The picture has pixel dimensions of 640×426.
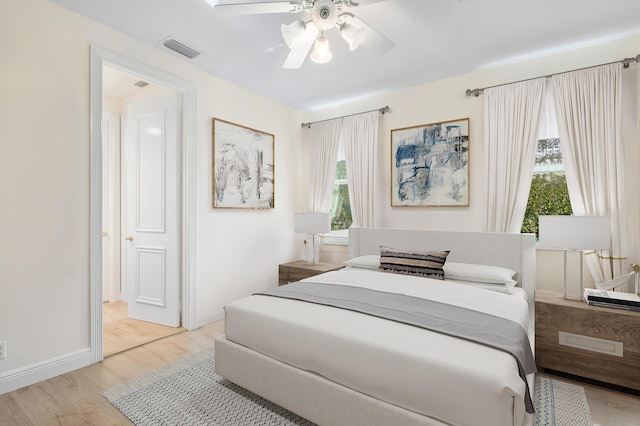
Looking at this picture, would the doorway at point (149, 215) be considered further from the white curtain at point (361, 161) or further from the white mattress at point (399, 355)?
the white curtain at point (361, 161)

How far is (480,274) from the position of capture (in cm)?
270

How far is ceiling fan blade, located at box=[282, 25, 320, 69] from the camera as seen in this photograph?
2096mm

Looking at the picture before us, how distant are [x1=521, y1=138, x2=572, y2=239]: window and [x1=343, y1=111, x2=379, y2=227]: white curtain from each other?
5.49 feet

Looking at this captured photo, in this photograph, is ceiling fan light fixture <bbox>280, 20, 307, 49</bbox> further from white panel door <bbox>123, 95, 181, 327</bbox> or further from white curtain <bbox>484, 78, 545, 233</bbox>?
white curtain <bbox>484, 78, 545, 233</bbox>

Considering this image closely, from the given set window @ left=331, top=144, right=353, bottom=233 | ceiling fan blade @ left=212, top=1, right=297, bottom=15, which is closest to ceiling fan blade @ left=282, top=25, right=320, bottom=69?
ceiling fan blade @ left=212, top=1, right=297, bottom=15

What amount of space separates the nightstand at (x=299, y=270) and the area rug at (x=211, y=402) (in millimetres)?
1641

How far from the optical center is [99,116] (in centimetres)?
260

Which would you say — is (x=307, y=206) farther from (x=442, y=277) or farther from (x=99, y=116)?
(x=99, y=116)

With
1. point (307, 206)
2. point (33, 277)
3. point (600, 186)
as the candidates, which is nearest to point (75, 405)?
point (33, 277)

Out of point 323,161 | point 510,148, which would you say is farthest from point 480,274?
point 323,161

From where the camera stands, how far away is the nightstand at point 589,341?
2102 millimetres

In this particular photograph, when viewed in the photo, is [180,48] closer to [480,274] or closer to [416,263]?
[416,263]

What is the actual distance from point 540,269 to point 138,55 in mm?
4226

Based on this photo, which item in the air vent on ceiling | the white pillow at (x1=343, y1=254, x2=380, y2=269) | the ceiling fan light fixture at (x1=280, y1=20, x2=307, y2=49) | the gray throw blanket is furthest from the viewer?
the white pillow at (x1=343, y1=254, x2=380, y2=269)
